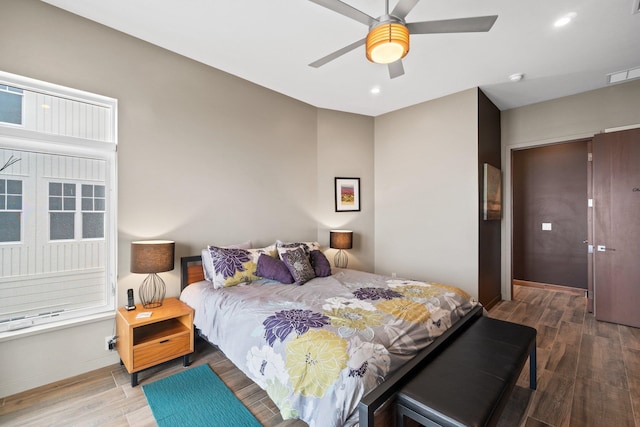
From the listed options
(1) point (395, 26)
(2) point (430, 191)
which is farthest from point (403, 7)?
(2) point (430, 191)

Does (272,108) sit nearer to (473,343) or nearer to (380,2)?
(380,2)

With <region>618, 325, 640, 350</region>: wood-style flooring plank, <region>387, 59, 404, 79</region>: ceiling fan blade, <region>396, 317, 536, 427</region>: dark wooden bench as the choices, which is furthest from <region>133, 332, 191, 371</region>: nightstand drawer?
<region>618, 325, 640, 350</region>: wood-style flooring plank

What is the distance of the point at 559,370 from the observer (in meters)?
2.52

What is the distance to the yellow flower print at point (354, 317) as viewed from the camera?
182 cm

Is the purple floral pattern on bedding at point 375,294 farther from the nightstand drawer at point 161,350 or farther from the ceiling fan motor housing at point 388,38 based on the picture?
the ceiling fan motor housing at point 388,38

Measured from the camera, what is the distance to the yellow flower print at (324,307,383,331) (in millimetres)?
1817

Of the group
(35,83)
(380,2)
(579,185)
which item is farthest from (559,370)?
(35,83)

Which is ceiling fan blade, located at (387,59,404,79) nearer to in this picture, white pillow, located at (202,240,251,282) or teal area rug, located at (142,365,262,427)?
white pillow, located at (202,240,251,282)

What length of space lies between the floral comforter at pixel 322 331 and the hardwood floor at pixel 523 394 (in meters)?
0.49

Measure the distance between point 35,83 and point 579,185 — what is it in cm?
747

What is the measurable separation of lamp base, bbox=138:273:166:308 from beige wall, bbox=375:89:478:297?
3.37 metres

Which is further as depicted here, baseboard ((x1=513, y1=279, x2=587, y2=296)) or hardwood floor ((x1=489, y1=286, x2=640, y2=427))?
baseboard ((x1=513, y1=279, x2=587, y2=296))

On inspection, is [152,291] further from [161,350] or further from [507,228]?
[507,228]

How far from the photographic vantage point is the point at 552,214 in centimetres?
516
